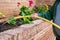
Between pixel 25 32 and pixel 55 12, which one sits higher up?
pixel 55 12

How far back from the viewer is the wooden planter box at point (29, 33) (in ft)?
11.8

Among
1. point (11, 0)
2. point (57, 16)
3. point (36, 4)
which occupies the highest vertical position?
point (57, 16)

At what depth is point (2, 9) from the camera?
5.97m

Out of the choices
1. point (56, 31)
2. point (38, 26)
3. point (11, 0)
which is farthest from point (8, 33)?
point (11, 0)

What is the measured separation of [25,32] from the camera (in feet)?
13.2

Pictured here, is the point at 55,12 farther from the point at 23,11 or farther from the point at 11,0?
the point at 11,0

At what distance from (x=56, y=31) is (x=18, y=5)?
3.02 m

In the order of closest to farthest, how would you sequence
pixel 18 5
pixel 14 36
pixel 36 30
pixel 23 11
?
pixel 14 36 → pixel 36 30 → pixel 23 11 → pixel 18 5

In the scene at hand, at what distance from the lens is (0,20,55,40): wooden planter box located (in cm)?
359

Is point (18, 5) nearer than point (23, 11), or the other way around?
point (23, 11)

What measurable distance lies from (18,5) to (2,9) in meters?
0.45

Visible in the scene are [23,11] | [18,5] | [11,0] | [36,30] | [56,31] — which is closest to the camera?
[56,31]

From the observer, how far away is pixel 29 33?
4.20 meters

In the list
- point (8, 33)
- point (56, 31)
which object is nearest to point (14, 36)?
point (8, 33)
